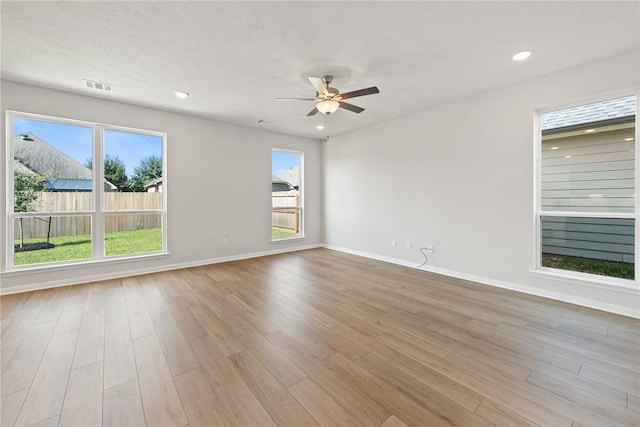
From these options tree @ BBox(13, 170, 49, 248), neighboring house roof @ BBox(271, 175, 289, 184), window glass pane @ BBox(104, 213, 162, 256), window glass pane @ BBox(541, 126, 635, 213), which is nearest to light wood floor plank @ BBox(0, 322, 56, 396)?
window glass pane @ BBox(104, 213, 162, 256)

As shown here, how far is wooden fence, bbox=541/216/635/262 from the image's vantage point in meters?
2.86

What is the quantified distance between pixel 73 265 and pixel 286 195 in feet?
12.9

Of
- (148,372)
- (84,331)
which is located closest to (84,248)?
(84,331)

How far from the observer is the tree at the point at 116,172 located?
4008 mm

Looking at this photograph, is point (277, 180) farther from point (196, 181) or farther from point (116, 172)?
point (116, 172)

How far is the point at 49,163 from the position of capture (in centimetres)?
363

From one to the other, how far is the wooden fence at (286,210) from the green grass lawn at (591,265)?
470 cm

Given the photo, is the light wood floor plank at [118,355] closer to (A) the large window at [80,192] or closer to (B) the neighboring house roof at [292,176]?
(A) the large window at [80,192]

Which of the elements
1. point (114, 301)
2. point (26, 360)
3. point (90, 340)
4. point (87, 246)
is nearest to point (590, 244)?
point (90, 340)

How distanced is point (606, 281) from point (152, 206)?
21.2 feet

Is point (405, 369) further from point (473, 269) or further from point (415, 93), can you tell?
point (415, 93)

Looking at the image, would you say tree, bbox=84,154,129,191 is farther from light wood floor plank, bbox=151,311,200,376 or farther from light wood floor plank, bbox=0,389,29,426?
light wood floor plank, bbox=0,389,29,426

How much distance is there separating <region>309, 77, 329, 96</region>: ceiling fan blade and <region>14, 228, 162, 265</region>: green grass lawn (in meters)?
3.68

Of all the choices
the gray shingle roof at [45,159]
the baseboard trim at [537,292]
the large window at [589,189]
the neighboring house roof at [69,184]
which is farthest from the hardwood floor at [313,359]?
the gray shingle roof at [45,159]
